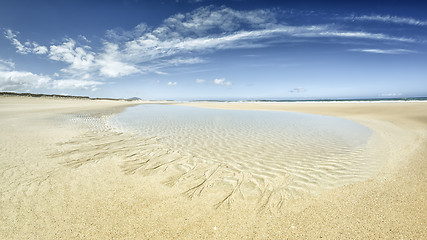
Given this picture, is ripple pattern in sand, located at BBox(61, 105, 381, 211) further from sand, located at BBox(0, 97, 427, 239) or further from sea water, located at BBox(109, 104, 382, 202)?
sand, located at BBox(0, 97, 427, 239)

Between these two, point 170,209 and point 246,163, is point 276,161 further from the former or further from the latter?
point 170,209

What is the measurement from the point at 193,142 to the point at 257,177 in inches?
191

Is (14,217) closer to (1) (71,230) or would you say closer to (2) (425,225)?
(1) (71,230)

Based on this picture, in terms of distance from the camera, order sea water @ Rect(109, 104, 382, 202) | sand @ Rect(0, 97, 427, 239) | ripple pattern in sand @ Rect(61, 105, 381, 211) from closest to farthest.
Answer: sand @ Rect(0, 97, 427, 239), ripple pattern in sand @ Rect(61, 105, 381, 211), sea water @ Rect(109, 104, 382, 202)

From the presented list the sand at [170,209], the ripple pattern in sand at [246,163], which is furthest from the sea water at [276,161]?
the sand at [170,209]

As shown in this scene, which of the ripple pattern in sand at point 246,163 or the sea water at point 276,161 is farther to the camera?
the sea water at point 276,161

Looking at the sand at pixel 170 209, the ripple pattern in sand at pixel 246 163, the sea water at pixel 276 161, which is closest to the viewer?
the sand at pixel 170 209

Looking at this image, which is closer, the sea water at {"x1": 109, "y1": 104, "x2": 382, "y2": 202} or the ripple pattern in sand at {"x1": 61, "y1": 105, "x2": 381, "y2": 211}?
the ripple pattern in sand at {"x1": 61, "y1": 105, "x2": 381, "y2": 211}

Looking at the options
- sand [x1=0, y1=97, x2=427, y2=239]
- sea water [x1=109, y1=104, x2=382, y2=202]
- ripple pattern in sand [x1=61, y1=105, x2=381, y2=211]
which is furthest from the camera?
sea water [x1=109, y1=104, x2=382, y2=202]

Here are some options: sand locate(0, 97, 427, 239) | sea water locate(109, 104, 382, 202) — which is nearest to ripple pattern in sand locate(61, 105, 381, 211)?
sea water locate(109, 104, 382, 202)

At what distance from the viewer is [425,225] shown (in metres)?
3.37

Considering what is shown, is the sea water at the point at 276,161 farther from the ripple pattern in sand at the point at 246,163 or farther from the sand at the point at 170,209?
the sand at the point at 170,209

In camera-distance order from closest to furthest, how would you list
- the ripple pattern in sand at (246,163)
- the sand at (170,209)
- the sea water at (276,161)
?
the sand at (170,209) < the ripple pattern in sand at (246,163) < the sea water at (276,161)

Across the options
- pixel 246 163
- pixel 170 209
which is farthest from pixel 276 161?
pixel 170 209
